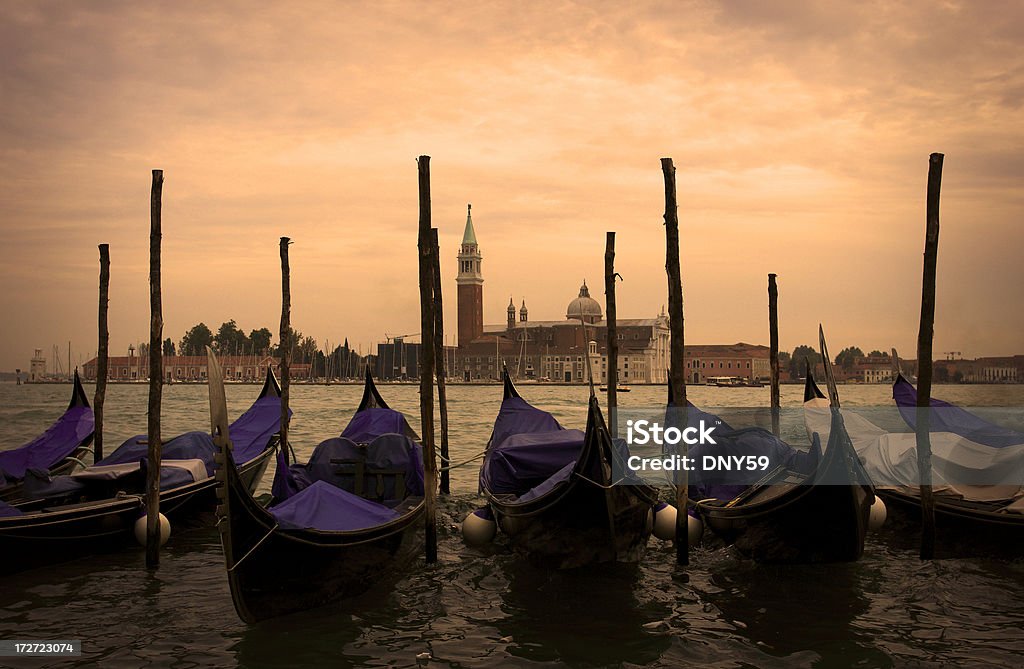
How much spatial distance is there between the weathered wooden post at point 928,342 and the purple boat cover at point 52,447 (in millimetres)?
7606

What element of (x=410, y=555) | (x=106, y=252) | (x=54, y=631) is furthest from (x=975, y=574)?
(x=106, y=252)

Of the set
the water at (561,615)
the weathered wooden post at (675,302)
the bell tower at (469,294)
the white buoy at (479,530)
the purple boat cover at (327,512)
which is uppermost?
the bell tower at (469,294)

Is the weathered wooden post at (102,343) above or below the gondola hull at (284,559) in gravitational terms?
above

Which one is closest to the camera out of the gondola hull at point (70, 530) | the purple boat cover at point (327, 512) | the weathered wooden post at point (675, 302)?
the purple boat cover at point (327, 512)

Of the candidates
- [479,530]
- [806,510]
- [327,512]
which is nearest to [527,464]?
[479,530]

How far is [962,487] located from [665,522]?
2.47m

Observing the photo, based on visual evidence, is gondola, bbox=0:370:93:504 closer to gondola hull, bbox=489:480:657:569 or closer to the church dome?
gondola hull, bbox=489:480:657:569

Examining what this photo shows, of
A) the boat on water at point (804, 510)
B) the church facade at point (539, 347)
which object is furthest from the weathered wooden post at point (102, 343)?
the church facade at point (539, 347)

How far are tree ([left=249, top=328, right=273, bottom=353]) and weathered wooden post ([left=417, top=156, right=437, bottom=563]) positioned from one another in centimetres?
7683

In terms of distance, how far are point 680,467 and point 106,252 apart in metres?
6.32

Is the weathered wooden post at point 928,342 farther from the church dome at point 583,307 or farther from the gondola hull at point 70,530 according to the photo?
the church dome at point 583,307

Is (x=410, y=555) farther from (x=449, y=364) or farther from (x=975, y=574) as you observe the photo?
(x=449, y=364)

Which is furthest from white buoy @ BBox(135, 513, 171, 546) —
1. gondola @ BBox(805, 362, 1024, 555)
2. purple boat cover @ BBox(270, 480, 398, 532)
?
gondola @ BBox(805, 362, 1024, 555)

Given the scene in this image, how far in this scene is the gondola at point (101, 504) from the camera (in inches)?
248
